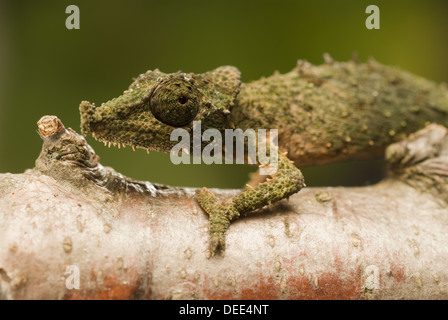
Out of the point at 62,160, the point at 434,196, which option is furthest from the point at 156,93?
the point at 434,196

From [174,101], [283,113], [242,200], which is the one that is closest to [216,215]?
[242,200]

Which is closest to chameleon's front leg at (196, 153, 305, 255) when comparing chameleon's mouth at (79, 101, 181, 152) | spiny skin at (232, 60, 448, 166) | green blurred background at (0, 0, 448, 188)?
chameleon's mouth at (79, 101, 181, 152)

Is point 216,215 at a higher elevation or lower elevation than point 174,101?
lower

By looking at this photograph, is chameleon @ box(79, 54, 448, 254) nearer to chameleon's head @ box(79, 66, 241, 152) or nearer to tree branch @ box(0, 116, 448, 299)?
chameleon's head @ box(79, 66, 241, 152)

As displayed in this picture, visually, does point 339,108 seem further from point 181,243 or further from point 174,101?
point 181,243

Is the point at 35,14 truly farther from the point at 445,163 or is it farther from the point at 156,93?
the point at 445,163

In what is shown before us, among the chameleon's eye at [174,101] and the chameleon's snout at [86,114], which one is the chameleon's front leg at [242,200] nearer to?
the chameleon's eye at [174,101]

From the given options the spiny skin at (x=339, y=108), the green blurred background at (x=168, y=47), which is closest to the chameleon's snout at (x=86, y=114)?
the spiny skin at (x=339, y=108)

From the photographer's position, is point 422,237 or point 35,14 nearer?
point 422,237
